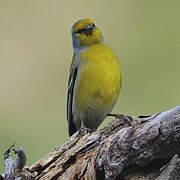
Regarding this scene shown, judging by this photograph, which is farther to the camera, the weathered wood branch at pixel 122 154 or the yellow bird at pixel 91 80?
the yellow bird at pixel 91 80

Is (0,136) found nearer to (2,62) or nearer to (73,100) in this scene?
(73,100)

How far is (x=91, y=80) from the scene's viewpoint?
193 inches

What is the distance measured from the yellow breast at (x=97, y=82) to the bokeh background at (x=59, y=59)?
587mm

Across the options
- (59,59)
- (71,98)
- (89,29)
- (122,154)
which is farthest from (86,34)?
(122,154)

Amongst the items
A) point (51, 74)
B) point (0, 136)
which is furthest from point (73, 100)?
point (51, 74)

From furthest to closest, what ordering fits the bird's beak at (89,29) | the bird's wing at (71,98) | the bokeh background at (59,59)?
the bokeh background at (59,59) < the bird's beak at (89,29) < the bird's wing at (71,98)

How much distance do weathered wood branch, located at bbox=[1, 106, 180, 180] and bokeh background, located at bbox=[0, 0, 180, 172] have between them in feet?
4.32

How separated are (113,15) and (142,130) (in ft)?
14.3

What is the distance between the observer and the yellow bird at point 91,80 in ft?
16.0

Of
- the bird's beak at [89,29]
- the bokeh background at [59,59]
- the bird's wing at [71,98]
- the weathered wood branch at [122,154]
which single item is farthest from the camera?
the bokeh background at [59,59]

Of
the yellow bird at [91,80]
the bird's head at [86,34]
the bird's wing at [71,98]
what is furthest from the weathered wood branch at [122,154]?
the bird's head at [86,34]

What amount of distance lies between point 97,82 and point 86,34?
2.22 ft

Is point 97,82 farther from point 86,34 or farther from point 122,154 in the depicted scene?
point 122,154

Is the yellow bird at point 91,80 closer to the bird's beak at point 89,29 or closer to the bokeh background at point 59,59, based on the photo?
the bird's beak at point 89,29
